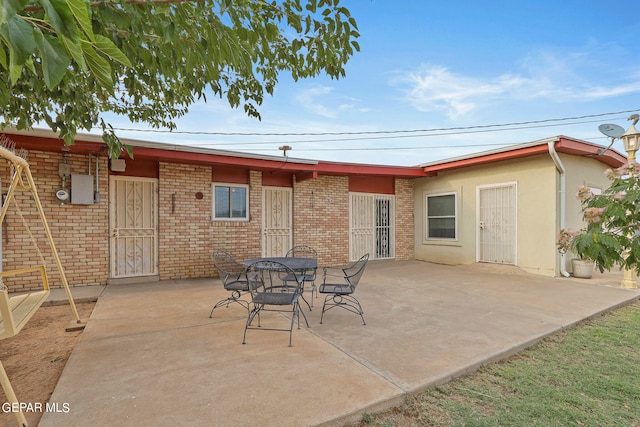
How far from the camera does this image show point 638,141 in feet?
12.3

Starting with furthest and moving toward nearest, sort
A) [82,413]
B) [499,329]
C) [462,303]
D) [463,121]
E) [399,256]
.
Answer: [463,121], [399,256], [462,303], [499,329], [82,413]

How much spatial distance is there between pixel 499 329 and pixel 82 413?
4.11 metres

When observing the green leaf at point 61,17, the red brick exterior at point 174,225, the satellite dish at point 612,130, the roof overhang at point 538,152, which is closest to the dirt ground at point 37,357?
the red brick exterior at point 174,225

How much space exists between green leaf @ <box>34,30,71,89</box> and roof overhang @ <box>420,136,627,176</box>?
8226mm

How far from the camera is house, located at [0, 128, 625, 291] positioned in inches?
229

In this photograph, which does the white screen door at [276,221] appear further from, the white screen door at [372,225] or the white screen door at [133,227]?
the white screen door at [133,227]

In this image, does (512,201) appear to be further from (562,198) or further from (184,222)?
(184,222)

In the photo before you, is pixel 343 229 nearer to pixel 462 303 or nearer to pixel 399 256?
pixel 399 256

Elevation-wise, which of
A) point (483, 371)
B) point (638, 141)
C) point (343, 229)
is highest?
point (638, 141)

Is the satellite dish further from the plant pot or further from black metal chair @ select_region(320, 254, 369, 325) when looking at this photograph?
black metal chair @ select_region(320, 254, 369, 325)

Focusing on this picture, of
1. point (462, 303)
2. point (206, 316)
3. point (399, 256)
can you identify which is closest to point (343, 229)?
point (399, 256)

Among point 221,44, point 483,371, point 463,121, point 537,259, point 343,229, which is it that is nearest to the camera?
point 221,44

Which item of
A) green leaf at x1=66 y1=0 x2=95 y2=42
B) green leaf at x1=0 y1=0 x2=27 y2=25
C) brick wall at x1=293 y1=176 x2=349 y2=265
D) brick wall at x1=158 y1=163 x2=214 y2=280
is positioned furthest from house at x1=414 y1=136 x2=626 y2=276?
green leaf at x1=0 y1=0 x2=27 y2=25

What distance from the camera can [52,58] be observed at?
71cm
